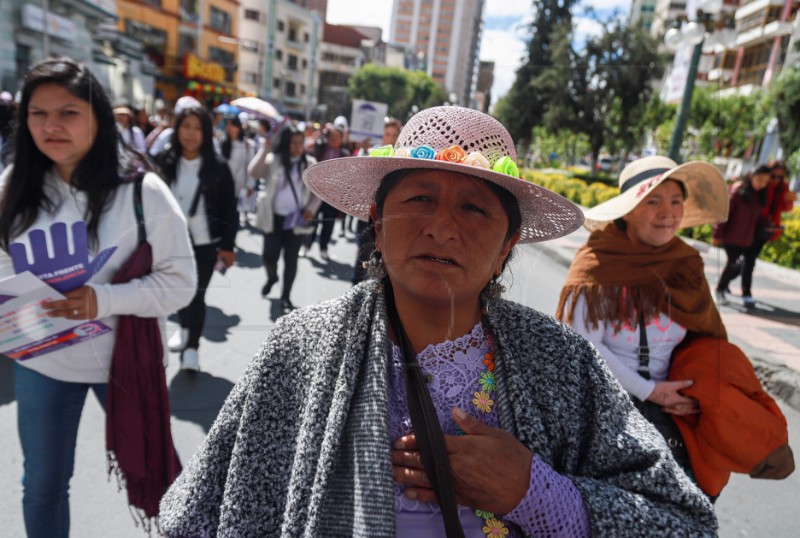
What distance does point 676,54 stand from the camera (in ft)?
12.0

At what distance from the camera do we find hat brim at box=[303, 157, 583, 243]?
1.01 meters

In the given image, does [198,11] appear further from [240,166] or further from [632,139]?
[240,166]

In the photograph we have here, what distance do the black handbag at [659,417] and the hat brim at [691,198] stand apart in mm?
407

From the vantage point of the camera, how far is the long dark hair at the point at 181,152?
3145 mm

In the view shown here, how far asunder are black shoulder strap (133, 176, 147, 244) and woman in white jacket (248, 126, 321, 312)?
0.43 metres

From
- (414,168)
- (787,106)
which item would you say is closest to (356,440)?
(414,168)

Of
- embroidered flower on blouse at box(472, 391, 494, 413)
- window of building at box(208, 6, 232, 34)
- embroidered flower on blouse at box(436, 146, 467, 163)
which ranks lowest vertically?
embroidered flower on blouse at box(472, 391, 494, 413)

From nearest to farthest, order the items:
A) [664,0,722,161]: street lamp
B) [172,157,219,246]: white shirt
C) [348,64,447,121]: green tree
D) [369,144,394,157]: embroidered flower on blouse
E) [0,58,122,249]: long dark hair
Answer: [369,144,394,157]: embroidered flower on blouse
[0,58,122,249]: long dark hair
[348,64,447,121]: green tree
[172,157,219,246]: white shirt
[664,0,722,161]: street lamp

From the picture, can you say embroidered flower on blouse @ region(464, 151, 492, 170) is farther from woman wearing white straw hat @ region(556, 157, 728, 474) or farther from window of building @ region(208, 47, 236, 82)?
woman wearing white straw hat @ region(556, 157, 728, 474)

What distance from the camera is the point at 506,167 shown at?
3.36 ft

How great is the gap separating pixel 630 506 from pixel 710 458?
2.98 ft

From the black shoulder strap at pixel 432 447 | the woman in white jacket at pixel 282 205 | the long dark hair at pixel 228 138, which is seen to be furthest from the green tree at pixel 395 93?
the long dark hair at pixel 228 138

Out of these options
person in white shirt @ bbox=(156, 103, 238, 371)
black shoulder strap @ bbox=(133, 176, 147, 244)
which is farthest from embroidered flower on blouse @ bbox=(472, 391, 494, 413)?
person in white shirt @ bbox=(156, 103, 238, 371)

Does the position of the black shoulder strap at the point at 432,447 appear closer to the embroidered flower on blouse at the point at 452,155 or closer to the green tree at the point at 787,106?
the embroidered flower on blouse at the point at 452,155
